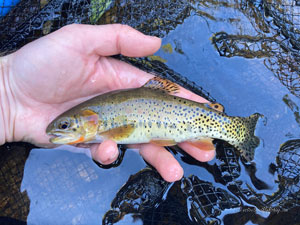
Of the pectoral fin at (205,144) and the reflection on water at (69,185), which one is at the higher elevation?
the pectoral fin at (205,144)

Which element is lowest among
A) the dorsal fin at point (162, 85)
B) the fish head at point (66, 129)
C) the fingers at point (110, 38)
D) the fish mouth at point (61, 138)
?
the fish mouth at point (61, 138)

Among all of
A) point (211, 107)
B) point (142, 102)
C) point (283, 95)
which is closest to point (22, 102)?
point (142, 102)

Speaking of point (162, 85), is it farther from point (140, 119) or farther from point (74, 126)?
point (74, 126)

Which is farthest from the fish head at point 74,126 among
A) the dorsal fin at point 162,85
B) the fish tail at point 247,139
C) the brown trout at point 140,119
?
the fish tail at point 247,139

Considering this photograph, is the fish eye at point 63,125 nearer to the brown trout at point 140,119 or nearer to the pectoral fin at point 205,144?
the brown trout at point 140,119

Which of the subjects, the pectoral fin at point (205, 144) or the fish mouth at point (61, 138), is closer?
the fish mouth at point (61, 138)

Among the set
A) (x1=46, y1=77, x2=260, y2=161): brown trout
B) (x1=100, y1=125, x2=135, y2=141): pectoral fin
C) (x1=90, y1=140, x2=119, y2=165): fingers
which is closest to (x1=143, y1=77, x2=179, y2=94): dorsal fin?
(x1=46, y1=77, x2=260, y2=161): brown trout

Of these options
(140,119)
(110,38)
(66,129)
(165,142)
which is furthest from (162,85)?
(66,129)
